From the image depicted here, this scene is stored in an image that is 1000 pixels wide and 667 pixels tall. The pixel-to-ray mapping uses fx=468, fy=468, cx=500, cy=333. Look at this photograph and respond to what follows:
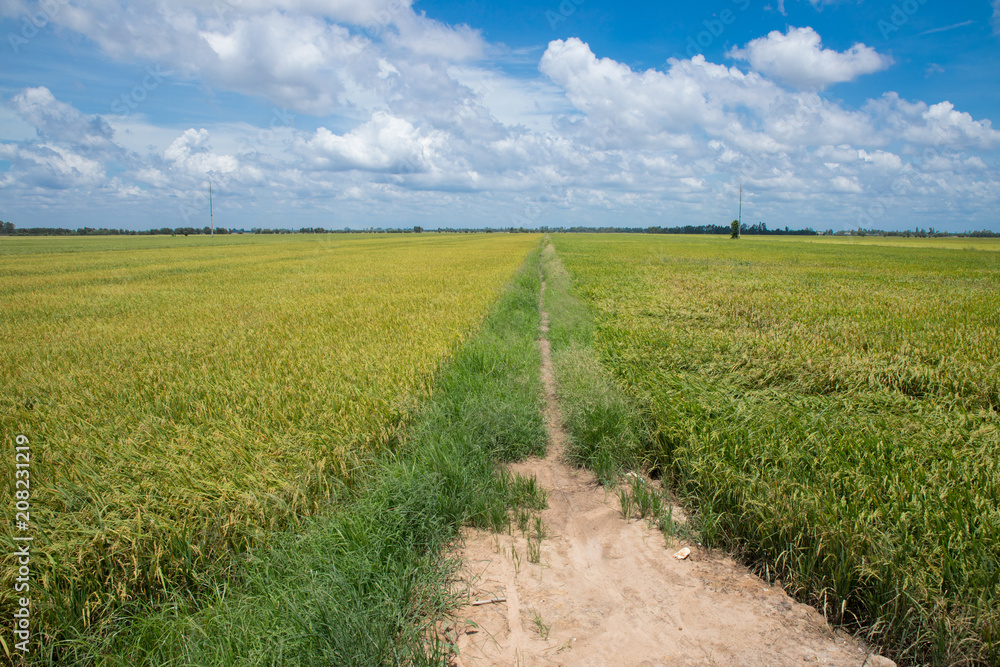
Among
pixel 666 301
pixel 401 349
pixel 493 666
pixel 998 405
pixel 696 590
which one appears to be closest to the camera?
pixel 493 666

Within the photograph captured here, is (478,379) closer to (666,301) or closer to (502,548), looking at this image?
(502,548)

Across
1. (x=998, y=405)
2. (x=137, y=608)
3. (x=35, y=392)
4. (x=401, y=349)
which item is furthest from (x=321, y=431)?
(x=998, y=405)

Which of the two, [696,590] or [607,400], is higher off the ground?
[607,400]

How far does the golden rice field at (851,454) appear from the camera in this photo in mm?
2438

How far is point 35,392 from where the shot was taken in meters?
4.78

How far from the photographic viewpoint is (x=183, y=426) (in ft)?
12.8

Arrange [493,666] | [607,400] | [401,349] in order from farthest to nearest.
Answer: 1. [401,349]
2. [607,400]
3. [493,666]

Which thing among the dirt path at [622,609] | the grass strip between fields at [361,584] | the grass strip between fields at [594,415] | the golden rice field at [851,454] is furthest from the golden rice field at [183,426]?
the golden rice field at [851,454]

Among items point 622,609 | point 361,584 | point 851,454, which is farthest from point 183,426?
point 851,454

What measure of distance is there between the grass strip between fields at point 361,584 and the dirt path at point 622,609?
0.25 meters

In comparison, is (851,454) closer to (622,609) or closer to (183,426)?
(622,609)

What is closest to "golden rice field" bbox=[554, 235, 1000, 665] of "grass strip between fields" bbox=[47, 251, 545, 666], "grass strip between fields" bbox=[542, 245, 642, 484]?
"grass strip between fields" bbox=[542, 245, 642, 484]

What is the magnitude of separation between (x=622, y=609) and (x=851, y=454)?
2.17m

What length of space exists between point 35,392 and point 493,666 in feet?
17.7
